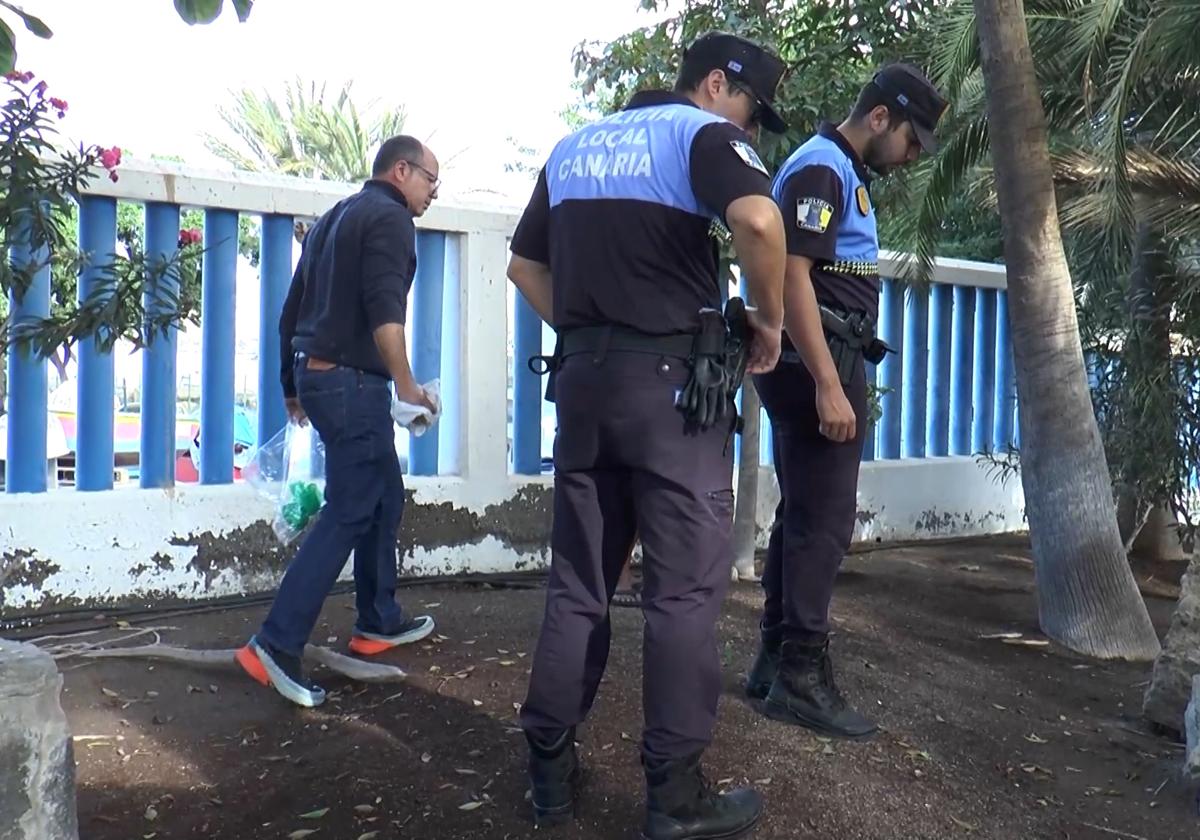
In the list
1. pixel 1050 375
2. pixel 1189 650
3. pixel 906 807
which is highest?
pixel 1050 375

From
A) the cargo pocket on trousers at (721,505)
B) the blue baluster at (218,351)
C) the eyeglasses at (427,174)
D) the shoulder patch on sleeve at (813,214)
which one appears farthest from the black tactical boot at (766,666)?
the blue baluster at (218,351)

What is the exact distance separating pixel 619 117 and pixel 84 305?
6.56ft

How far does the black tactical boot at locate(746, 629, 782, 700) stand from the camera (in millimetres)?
3799

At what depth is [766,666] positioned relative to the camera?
12.5ft

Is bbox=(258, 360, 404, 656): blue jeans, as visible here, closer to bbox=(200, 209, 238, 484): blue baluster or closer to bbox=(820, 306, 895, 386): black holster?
bbox=(200, 209, 238, 484): blue baluster

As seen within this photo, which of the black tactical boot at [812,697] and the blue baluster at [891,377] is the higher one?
the blue baluster at [891,377]

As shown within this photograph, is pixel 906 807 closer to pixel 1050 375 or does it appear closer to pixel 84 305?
pixel 1050 375

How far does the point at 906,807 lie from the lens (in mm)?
3051

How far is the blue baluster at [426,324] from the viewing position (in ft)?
18.9

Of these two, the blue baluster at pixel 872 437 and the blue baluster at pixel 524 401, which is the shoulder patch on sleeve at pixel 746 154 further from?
the blue baluster at pixel 872 437

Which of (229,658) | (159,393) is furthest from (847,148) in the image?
(159,393)

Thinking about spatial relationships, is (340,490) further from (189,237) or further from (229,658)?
(189,237)

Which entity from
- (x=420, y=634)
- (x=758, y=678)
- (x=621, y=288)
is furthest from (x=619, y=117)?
(x=420, y=634)

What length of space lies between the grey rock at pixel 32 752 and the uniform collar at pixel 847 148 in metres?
2.60
